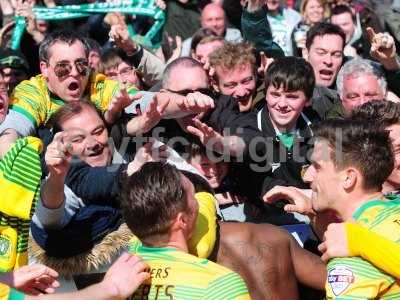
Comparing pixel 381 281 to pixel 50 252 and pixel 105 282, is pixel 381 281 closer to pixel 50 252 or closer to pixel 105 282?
pixel 105 282

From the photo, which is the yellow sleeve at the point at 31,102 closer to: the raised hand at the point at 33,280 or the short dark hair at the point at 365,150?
the raised hand at the point at 33,280

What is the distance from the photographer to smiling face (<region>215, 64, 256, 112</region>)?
5.84m

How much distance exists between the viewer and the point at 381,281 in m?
3.06

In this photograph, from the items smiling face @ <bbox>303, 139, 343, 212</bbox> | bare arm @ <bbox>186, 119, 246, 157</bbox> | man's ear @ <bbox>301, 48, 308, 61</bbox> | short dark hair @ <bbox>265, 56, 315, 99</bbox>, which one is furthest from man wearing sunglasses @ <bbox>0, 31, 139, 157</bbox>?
man's ear @ <bbox>301, 48, 308, 61</bbox>

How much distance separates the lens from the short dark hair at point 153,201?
3.18 metres

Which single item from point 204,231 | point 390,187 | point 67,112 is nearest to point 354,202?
point 204,231

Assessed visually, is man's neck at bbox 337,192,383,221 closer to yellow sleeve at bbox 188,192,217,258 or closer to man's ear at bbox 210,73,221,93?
yellow sleeve at bbox 188,192,217,258

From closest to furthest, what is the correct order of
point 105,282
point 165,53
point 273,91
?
point 105,282 < point 273,91 < point 165,53

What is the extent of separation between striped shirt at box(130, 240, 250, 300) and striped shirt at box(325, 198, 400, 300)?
1.13 ft

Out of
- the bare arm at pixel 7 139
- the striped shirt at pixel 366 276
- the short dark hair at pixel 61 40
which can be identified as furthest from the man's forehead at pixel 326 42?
the striped shirt at pixel 366 276

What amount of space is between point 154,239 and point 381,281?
86 centimetres

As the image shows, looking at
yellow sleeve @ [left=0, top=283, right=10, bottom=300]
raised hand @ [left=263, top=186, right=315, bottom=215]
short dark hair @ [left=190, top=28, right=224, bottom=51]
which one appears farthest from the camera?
short dark hair @ [left=190, top=28, right=224, bottom=51]

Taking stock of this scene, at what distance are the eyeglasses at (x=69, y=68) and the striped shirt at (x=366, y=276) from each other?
2.73 metres

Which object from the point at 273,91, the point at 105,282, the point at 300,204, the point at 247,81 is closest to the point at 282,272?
the point at 300,204
